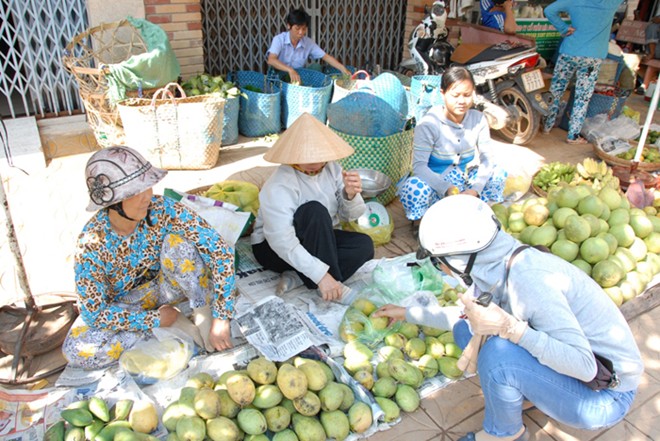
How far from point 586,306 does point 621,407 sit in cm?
41

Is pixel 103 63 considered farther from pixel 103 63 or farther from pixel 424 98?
pixel 424 98

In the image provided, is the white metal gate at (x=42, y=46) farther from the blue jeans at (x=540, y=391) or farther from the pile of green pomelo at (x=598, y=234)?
the blue jeans at (x=540, y=391)

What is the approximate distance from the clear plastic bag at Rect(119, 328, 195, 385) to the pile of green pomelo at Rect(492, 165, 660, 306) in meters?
2.04

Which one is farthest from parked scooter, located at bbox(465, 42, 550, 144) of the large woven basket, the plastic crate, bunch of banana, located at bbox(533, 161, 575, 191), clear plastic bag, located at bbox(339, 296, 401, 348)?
clear plastic bag, located at bbox(339, 296, 401, 348)

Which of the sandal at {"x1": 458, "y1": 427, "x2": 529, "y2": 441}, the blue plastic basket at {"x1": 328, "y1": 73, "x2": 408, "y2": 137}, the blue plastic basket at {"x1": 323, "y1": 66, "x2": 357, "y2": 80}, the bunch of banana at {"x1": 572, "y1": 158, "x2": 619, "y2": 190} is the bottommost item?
the sandal at {"x1": 458, "y1": 427, "x2": 529, "y2": 441}

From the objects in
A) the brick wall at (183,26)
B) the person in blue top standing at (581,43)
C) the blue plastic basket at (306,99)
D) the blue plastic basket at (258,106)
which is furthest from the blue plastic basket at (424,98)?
the brick wall at (183,26)

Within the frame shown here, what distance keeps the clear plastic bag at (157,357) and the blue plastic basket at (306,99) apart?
10.7 feet

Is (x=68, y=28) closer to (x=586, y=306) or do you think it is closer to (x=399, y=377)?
(x=399, y=377)

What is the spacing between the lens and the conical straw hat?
101 inches

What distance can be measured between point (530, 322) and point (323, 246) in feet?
4.02

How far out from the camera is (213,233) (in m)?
2.31

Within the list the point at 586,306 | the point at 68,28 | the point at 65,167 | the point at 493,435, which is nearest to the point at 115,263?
the point at 493,435

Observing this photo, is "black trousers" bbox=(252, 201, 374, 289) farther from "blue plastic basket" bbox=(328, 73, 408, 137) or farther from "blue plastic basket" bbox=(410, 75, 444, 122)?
"blue plastic basket" bbox=(410, 75, 444, 122)

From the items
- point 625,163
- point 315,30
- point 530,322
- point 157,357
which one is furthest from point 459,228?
point 315,30
